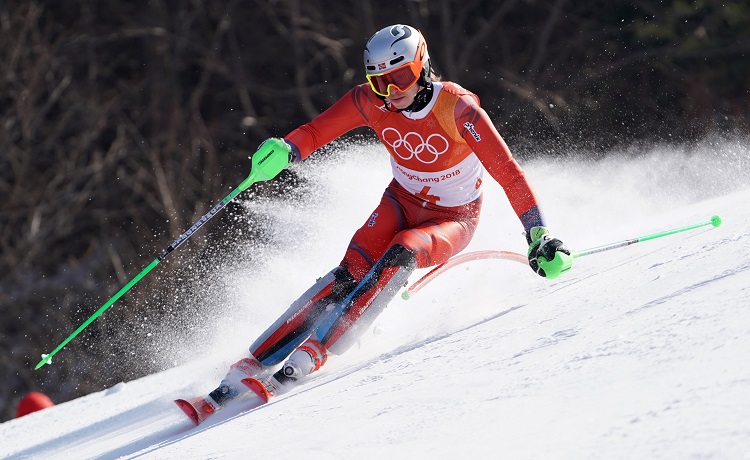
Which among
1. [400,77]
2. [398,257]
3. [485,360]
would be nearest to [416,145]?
[400,77]

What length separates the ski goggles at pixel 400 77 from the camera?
3.84 metres

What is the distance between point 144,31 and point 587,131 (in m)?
6.07

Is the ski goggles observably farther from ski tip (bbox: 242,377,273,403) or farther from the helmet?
ski tip (bbox: 242,377,273,403)

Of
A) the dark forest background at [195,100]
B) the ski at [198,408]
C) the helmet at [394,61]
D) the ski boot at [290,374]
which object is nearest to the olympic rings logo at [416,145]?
the helmet at [394,61]

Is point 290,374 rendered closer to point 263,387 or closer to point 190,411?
point 263,387

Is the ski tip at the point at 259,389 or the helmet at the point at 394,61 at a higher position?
the helmet at the point at 394,61

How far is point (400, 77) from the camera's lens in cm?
385

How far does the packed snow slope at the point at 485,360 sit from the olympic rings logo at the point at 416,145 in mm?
633

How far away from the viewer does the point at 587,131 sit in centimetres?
1172

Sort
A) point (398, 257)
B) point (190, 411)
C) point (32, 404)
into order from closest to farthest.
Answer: point (190, 411)
point (398, 257)
point (32, 404)

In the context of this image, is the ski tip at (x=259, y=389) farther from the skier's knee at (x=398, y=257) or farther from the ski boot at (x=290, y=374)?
the skier's knee at (x=398, y=257)

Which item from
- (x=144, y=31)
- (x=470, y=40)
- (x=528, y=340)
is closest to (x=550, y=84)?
(x=470, y=40)

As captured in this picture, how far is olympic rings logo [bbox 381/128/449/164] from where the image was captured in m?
4.01

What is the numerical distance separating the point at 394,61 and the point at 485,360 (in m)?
1.44
